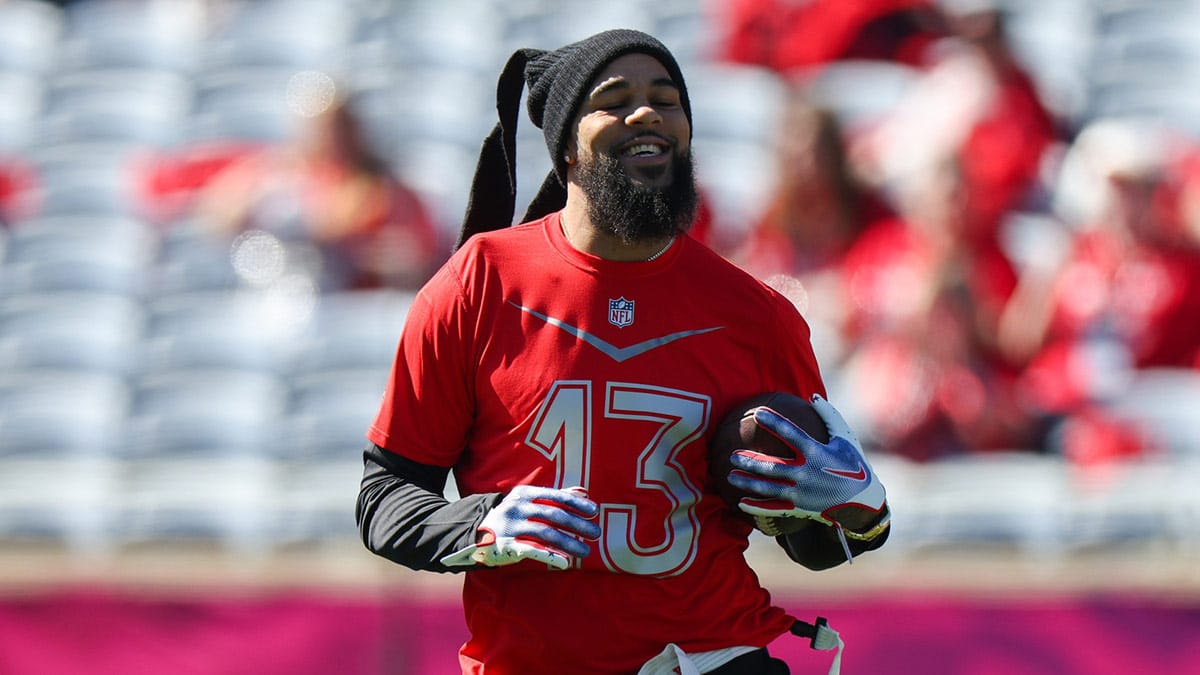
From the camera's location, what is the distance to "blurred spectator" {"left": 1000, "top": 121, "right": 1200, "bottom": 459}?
238 inches

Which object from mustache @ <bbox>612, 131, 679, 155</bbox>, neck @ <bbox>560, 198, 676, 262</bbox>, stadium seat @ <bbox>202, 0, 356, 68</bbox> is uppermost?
stadium seat @ <bbox>202, 0, 356, 68</bbox>

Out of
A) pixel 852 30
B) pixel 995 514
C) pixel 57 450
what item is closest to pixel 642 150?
pixel 995 514

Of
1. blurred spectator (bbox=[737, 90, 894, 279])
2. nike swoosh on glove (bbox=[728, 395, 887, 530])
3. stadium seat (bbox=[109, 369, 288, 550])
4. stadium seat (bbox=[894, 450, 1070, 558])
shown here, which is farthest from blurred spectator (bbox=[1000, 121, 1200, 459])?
nike swoosh on glove (bbox=[728, 395, 887, 530])

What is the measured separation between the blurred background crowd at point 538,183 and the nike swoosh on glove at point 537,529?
273 cm

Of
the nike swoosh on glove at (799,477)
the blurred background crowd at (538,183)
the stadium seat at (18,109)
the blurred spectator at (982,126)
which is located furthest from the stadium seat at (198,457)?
the nike swoosh on glove at (799,477)

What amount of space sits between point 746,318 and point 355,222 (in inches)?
159

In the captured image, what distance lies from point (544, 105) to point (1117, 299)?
11.4 feet

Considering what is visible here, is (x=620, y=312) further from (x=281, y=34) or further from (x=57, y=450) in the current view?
(x=281, y=34)

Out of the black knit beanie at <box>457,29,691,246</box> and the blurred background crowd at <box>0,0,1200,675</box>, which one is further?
the blurred background crowd at <box>0,0,1200,675</box>

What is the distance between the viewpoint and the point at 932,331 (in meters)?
6.00

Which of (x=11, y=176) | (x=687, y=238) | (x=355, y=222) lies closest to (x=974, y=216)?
(x=355, y=222)

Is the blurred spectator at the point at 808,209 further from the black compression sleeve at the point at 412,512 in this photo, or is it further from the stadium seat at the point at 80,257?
the black compression sleeve at the point at 412,512

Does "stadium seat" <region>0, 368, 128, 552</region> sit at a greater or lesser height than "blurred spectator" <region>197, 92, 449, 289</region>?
lesser

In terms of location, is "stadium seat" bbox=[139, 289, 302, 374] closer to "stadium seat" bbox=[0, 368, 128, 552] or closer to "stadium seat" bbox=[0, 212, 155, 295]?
"stadium seat" bbox=[0, 368, 128, 552]
